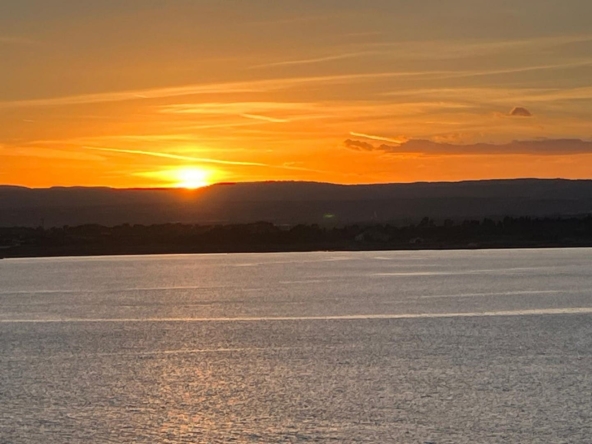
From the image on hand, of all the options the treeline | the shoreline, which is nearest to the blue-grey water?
the shoreline

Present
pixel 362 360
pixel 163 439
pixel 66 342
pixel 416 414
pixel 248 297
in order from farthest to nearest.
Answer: pixel 248 297 → pixel 66 342 → pixel 362 360 → pixel 416 414 → pixel 163 439

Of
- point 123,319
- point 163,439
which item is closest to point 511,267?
point 123,319

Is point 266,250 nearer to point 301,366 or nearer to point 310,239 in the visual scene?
point 310,239

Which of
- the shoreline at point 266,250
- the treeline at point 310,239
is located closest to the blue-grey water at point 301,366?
the shoreline at point 266,250

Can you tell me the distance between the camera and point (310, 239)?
347 feet

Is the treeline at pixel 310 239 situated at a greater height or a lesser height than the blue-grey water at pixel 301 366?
greater

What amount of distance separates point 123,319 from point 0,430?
1712 centimetres

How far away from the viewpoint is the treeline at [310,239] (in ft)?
336

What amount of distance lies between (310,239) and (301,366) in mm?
84033

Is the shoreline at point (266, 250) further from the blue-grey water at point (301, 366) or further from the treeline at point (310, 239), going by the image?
the blue-grey water at point (301, 366)

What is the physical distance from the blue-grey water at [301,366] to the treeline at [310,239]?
196ft

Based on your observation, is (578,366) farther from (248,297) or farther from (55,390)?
(248,297)

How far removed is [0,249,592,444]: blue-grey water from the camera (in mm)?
15531

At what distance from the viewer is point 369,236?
10756 cm
